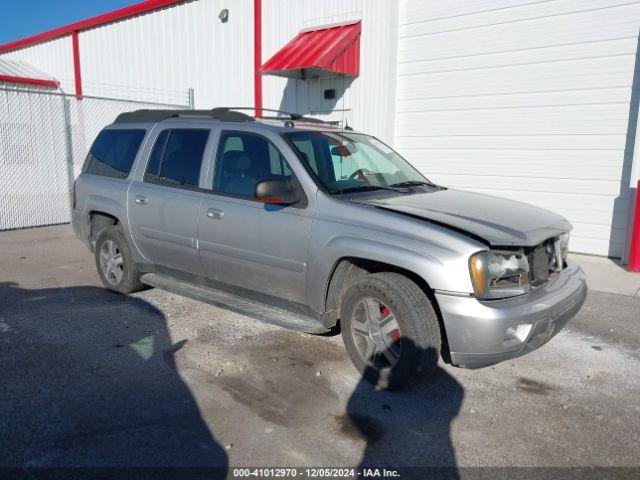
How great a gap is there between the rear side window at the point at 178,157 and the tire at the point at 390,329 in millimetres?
2005

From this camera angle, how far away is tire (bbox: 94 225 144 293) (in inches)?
224

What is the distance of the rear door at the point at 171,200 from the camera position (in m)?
4.88

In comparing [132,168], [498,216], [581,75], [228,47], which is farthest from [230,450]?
[228,47]

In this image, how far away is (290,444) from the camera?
3.08 metres

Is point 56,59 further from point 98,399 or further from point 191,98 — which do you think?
point 98,399

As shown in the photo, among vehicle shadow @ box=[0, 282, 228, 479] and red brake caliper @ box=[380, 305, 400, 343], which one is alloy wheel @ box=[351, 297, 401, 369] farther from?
vehicle shadow @ box=[0, 282, 228, 479]

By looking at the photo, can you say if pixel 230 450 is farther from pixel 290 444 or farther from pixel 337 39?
pixel 337 39

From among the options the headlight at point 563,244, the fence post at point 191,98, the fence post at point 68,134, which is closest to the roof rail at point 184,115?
the headlight at point 563,244

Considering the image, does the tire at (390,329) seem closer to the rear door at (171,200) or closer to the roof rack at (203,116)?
the rear door at (171,200)

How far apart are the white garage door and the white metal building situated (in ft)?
0.06

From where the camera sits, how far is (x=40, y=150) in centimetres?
1076

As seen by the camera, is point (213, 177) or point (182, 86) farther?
point (182, 86)

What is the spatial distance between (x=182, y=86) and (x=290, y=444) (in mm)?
12307

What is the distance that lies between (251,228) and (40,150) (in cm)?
836
